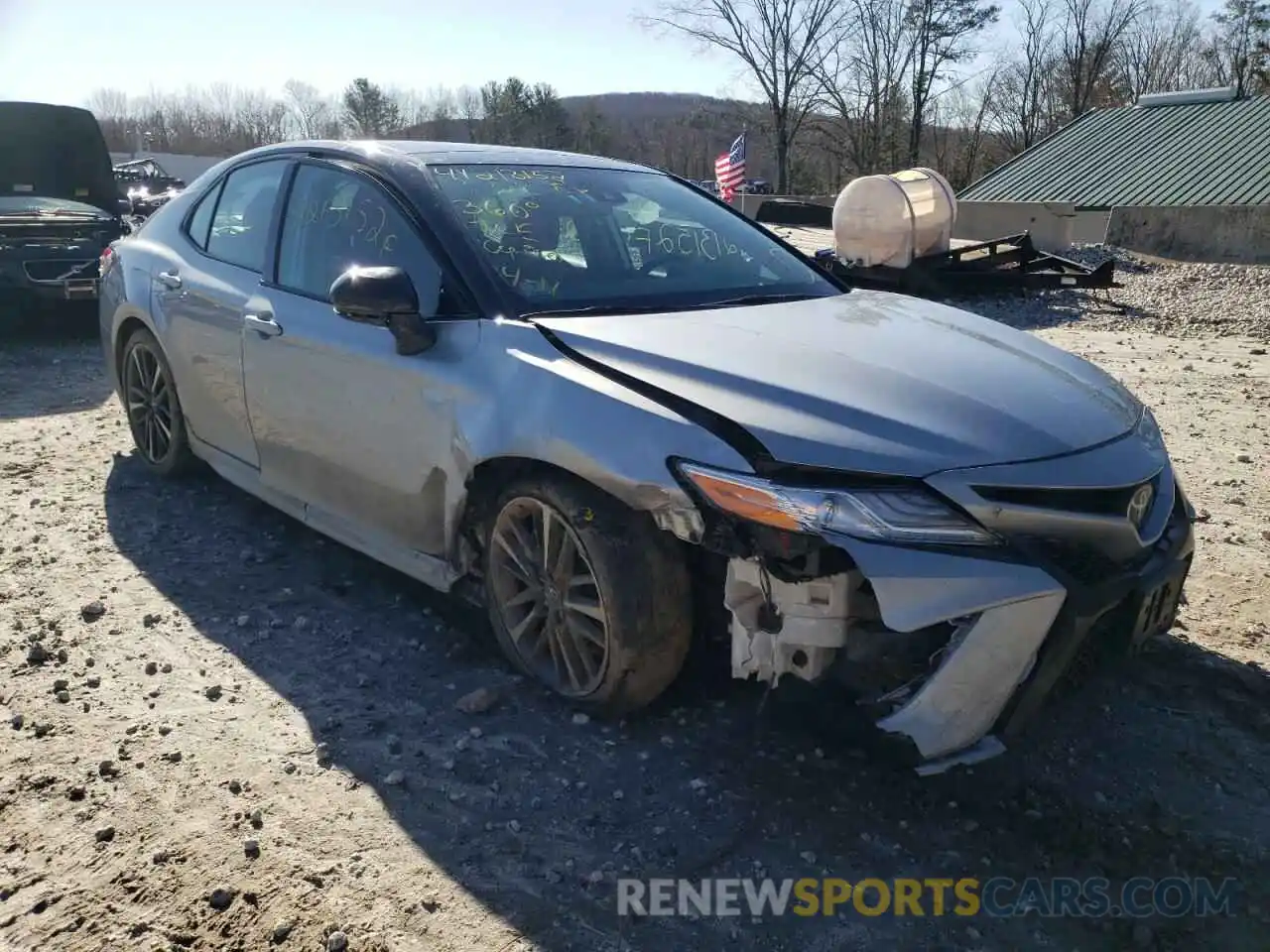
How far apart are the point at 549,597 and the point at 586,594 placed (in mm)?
161

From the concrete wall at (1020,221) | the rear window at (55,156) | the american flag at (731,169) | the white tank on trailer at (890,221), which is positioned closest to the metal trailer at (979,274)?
the white tank on trailer at (890,221)

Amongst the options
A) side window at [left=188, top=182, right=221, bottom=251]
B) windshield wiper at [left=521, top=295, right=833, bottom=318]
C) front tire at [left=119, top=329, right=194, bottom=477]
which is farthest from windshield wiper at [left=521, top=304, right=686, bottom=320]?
front tire at [left=119, top=329, right=194, bottom=477]

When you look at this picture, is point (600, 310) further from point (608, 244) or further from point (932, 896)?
point (932, 896)

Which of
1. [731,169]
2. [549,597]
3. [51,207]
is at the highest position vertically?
[731,169]

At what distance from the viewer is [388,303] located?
3043mm

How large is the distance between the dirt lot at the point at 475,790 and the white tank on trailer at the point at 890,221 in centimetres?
959

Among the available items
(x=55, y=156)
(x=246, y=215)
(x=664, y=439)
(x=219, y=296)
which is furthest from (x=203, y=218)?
(x=55, y=156)

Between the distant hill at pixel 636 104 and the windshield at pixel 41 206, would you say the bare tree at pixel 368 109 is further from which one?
the windshield at pixel 41 206

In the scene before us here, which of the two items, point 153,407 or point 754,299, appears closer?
point 754,299

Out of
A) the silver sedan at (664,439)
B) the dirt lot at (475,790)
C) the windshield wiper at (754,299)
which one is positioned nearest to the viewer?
the dirt lot at (475,790)

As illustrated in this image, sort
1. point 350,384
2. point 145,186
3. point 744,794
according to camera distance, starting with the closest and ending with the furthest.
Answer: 1. point 744,794
2. point 350,384
3. point 145,186

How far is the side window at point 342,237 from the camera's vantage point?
3305 mm

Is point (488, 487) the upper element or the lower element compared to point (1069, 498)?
lower

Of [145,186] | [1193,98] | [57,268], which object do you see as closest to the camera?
[57,268]
